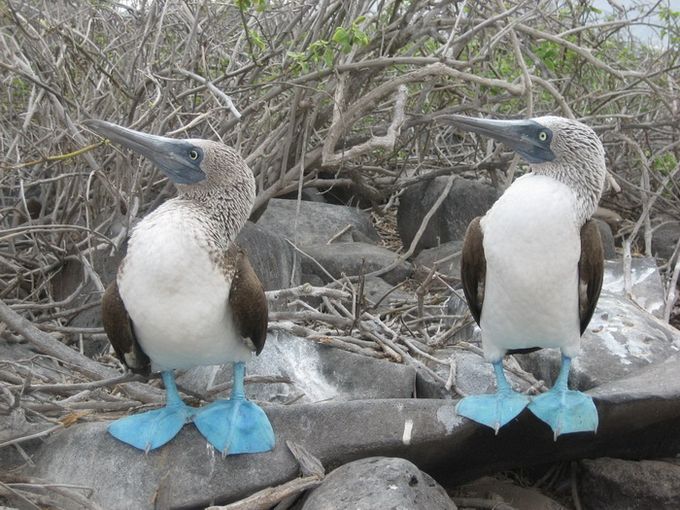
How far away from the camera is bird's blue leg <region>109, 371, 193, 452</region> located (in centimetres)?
242

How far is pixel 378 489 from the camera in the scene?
2.21 metres

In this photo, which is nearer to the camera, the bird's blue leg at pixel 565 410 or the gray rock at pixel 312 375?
the bird's blue leg at pixel 565 410

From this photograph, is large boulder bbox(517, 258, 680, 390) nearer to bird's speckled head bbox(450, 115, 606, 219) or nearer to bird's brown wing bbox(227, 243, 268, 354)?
bird's speckled head bbox(450, 115, 606, 219)

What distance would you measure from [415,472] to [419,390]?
864 millimetres

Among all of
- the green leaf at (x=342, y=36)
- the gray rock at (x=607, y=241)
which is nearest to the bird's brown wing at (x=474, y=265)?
the green leaf at (x=342, y=36)

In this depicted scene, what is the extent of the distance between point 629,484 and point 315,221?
265cm

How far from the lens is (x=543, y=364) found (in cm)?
323

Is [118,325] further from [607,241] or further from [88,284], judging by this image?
[607,241]

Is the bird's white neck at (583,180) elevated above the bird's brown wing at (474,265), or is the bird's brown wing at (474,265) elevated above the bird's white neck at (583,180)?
the bird's white neck at (583,180)

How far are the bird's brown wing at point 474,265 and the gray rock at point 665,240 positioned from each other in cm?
295

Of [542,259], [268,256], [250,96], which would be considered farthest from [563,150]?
[250,96]

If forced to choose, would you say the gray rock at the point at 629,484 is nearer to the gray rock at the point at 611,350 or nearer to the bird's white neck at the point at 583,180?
the gray rock at the point at 611,350

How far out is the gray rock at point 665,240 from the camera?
5.29m

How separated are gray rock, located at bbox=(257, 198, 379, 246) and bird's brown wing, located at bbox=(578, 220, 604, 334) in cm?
238
